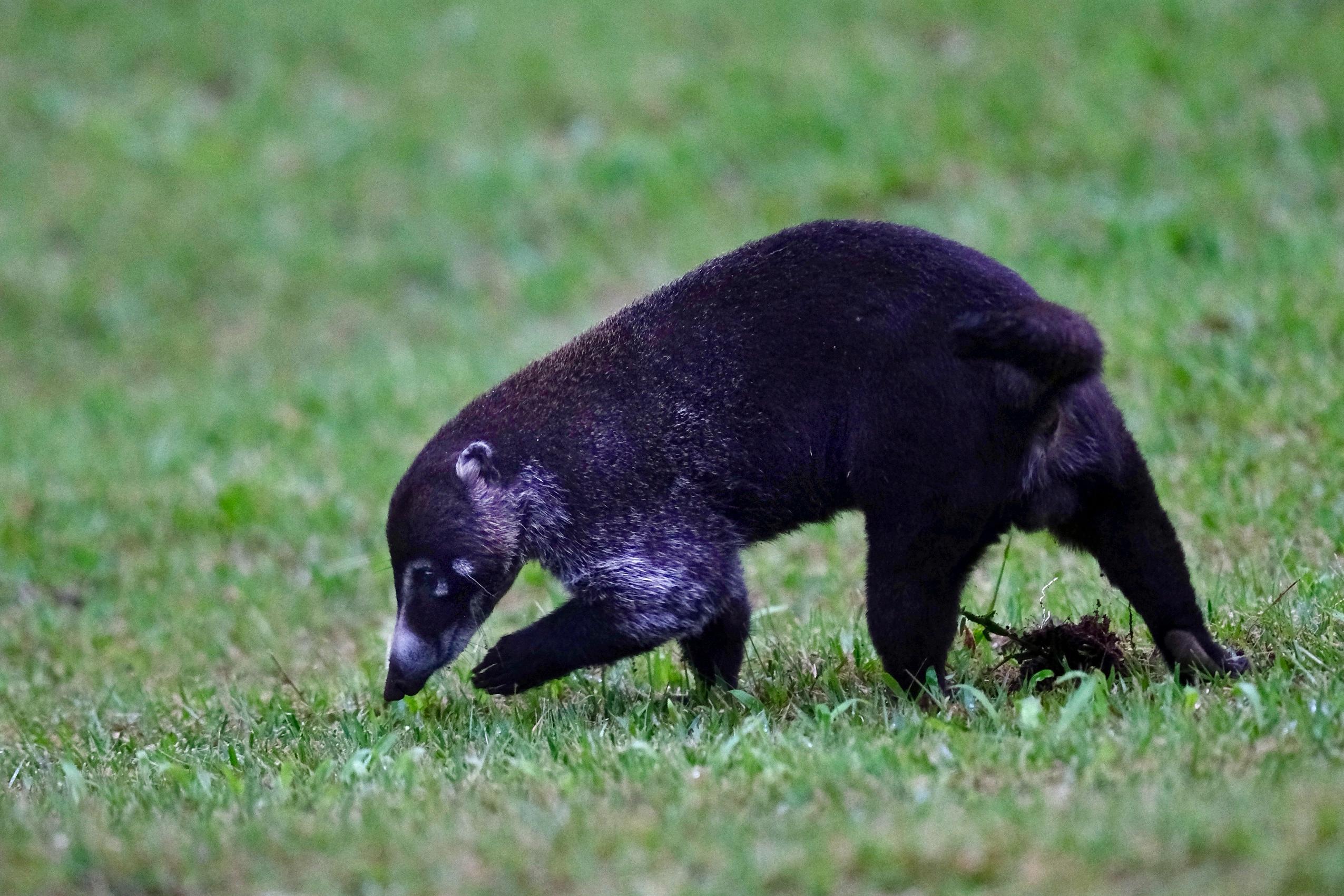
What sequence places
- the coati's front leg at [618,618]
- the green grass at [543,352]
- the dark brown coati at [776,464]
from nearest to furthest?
the green grass at [543,352]
the dark brown coati at [776,464]
the coati's front leg at [618,618]

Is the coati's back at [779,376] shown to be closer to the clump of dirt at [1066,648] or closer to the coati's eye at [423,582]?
the coati's eye at [423,582]

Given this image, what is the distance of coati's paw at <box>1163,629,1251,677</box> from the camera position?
452 cm

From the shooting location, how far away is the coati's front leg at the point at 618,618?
492 centimetres

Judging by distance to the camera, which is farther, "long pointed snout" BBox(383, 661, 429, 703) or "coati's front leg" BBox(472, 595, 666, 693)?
"long pointed snout" BBox(383, 661, 429, 703)

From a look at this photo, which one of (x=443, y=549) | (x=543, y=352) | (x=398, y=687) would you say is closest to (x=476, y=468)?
(x=443, y=549)

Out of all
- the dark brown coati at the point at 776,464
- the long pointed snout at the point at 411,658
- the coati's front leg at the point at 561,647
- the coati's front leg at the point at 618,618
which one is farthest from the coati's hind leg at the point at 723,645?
the long pointed snout at the point at 411,658

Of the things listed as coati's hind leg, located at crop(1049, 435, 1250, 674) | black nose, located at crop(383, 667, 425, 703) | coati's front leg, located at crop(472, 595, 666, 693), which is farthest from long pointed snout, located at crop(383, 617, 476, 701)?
coati's hind leg, located at crop(1049, 435, 1250, 674)

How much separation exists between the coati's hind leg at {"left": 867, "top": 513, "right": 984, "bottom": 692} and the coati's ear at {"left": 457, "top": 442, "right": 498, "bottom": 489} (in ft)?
4.43

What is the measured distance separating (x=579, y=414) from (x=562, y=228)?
305 inches

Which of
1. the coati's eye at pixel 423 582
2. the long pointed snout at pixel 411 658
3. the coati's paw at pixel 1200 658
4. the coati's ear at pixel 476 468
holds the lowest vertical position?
the coati's paw at pixel 1200 658

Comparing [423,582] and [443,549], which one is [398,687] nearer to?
[423,582]

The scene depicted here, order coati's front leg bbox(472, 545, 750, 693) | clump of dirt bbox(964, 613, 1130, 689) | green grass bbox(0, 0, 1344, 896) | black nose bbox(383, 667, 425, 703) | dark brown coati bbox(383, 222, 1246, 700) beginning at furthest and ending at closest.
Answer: black nose bbox(383, 667, 425, 703)
coati's front leg bbox(472, 545, 750, 693)
clump of dirt bbox(964, 613, 1130, 689)
dark brown coati bbox(383, 222, 1246, 700)
green grass bbox(0, 0, 1344, 896)

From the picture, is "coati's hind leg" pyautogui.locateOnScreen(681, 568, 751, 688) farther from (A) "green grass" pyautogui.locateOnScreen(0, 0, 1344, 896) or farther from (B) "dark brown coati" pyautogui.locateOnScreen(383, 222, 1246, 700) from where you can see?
(A) "green grass" pyautogui.locateOnScreen(0, 0, 1344, 896)

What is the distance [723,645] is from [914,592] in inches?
36.2
